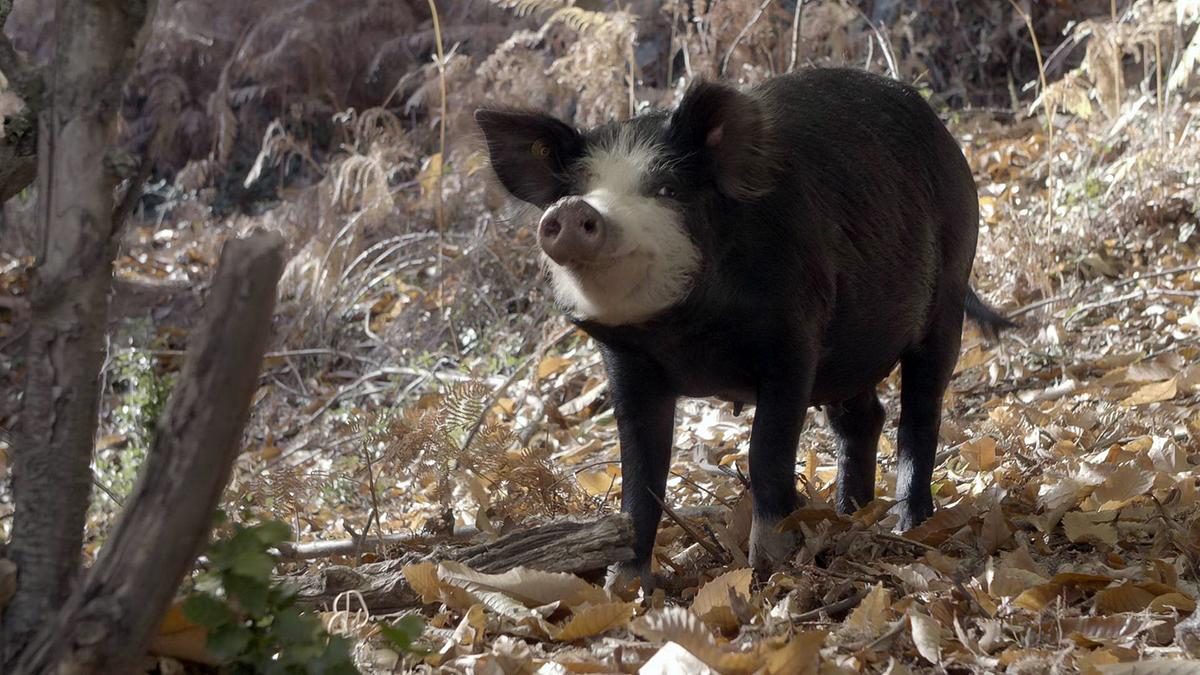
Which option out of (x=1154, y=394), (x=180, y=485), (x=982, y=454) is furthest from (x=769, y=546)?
(x=1154, y=394)

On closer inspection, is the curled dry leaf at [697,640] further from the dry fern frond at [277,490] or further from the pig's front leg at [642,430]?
the dry fern frond at [277,490]

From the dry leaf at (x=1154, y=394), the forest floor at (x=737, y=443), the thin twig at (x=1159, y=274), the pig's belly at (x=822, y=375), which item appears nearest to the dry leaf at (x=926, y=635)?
the forest floor at (x=737, y=443)

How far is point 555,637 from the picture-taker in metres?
2.94

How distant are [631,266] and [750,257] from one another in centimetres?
42

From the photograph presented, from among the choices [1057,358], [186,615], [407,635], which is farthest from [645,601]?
[1057,358]

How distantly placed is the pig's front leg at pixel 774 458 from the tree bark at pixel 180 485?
1936mm

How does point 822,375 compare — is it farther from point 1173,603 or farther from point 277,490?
point 277,490

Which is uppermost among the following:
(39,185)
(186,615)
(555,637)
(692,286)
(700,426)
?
(39,185)

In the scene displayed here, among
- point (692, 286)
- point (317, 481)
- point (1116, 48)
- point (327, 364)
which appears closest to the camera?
point (692, 286)

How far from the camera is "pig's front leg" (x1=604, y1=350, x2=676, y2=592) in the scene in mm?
3717

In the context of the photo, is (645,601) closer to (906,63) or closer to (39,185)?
(39,185)

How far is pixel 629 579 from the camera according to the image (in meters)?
3.50

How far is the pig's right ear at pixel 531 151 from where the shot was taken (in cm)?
374

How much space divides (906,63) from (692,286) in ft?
22.4
